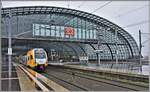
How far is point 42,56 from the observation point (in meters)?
40.6

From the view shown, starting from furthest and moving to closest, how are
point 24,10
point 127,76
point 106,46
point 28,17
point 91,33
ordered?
point 106,46 < point 91,33 < point 28,17 < point 24,10 < point 127,76

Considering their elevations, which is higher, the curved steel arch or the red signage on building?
the curved steel arch

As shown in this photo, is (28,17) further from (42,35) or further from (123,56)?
(123,56)

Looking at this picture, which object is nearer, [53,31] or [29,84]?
[29,84]

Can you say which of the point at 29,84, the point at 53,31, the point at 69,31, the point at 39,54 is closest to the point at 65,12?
the point at 69,31

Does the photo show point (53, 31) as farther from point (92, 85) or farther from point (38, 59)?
point (92, 85)

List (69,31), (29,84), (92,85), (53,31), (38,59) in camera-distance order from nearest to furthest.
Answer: (29,84) < (92,85) < (38,59) < (69,31) < (53,31)

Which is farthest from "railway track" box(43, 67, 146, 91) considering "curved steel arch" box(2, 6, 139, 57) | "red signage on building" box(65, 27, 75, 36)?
"red signage on building" box(65, 27, 75, 36)

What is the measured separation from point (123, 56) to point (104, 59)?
591 centimetres

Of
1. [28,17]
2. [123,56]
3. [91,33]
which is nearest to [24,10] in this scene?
[28,17]

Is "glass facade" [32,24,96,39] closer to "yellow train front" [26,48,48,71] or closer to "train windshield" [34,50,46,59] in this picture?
"train windshield" [34,50,46,59]

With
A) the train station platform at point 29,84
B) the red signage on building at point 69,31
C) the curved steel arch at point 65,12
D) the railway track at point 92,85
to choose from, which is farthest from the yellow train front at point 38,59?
the red signage on building at point 69,31

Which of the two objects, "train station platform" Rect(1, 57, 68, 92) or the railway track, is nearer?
"train station platform" Rect(1, 57, 68, 92)

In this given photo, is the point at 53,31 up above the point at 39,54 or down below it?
above
